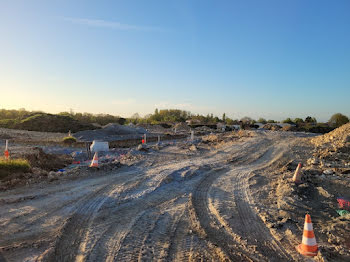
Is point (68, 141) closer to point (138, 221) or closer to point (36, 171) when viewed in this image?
point (36, 171)

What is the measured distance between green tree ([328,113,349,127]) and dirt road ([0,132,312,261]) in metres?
47.6

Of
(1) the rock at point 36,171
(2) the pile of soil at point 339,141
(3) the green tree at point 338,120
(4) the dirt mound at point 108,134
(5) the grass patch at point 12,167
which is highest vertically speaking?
(3) the green tree at point 338,120

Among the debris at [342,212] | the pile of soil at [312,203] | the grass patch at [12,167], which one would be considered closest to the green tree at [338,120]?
the pile of soil at [312,203]

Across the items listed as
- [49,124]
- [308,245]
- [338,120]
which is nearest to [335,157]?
[308,245]

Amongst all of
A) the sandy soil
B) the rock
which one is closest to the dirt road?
the sandy soil

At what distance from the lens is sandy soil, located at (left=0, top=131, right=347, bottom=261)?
149 inches

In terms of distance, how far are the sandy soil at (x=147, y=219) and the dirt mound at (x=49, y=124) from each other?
29.0 meters

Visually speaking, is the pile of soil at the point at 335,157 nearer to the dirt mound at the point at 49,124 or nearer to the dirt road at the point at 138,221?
the dirt road at the point at 138,221

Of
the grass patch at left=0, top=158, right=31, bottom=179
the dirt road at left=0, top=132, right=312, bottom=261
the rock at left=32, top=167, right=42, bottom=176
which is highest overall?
the grass patch at left=0, top=158, right=31, bottom=179

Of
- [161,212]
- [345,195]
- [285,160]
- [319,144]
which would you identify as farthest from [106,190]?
[319,144]

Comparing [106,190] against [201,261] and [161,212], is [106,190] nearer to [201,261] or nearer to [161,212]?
[161,212]

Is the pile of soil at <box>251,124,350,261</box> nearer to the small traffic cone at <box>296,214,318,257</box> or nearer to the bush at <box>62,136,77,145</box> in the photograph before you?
the small traffic cone at <box>296,214,318,257</box>

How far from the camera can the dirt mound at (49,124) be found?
110ft

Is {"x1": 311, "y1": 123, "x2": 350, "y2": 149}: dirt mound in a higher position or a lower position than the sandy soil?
higher
